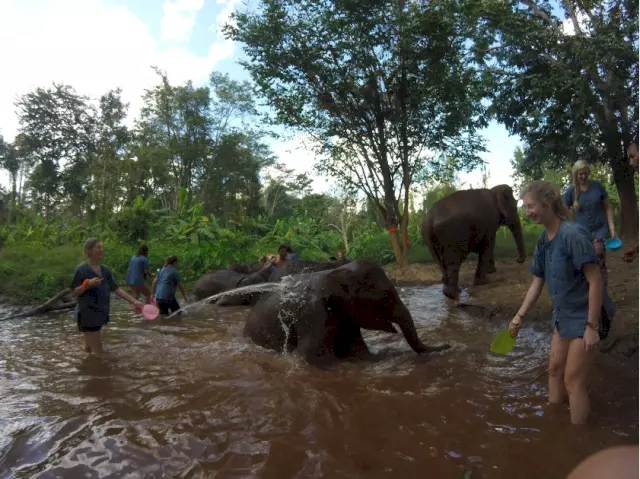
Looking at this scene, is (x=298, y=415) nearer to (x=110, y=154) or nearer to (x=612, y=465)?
(x=612, y=465)

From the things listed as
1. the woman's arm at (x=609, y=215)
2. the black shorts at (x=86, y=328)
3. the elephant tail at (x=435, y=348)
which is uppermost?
the woman's arm at (x=609, y=215)

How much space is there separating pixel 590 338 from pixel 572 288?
1.15 feet

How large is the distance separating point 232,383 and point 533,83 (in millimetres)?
8816

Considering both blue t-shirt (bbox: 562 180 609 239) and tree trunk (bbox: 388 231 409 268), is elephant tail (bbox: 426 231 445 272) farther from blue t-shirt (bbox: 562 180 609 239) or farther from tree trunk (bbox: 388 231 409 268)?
tree trunk (bbox: 388 231 409 268)

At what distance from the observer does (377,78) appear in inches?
471

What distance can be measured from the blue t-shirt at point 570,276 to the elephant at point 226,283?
23.8 ft

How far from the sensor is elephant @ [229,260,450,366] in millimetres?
4891

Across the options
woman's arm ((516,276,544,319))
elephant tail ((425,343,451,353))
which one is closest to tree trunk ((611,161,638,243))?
elephant tail ((425,343,451,353))

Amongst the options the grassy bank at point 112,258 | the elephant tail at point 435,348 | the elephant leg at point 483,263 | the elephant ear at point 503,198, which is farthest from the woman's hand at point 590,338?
the grassy bank at point 112,258

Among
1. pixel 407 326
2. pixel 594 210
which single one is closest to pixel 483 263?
pixel 594 210

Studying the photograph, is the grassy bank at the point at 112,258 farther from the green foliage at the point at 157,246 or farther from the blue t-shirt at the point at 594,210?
the blue t-shirt at the point at 594,210

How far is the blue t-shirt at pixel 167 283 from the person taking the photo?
8.89 meters

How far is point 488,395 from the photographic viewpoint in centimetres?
381

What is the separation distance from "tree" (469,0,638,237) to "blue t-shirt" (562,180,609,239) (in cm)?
473
